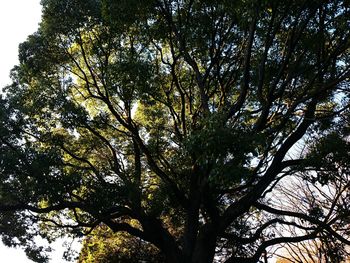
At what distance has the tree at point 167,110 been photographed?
7.78 meters

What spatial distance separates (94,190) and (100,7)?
4441 mm

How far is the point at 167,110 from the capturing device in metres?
11.1

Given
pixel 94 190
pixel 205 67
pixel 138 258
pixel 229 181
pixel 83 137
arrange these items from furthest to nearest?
pixel 138 258
pixel 83 137
pixel 205 67
pixel 94 190
pixel 229 181

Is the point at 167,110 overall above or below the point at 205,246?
above

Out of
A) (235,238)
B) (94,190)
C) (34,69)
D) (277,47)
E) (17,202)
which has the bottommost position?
(17,202)

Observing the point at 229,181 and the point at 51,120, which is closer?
the point at 229,181

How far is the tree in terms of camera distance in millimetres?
7777

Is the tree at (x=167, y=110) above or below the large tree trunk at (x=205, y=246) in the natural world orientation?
above

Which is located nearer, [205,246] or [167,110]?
[205,246]

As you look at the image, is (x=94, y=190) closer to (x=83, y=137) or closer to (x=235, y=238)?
(x=83, y=137)

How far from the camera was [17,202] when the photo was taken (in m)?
8.70

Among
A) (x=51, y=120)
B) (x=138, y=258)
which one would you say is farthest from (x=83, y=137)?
(x=138, y=258)

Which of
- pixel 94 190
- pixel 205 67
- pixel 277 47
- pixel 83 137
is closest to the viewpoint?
pixel 94 190

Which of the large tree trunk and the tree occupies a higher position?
the tree
